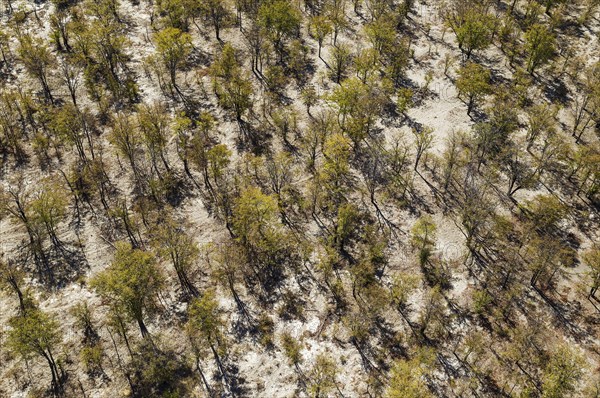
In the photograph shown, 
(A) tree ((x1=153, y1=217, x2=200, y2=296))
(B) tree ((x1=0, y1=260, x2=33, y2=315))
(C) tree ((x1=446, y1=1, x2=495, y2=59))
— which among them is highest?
(C) tree ((x1=446, y1=1, x2=495, y2=59))

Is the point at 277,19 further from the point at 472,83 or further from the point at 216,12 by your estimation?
the point at 472,83

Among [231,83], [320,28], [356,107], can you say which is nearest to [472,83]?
[356,107]

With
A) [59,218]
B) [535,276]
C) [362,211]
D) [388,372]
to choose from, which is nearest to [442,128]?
[362,211]

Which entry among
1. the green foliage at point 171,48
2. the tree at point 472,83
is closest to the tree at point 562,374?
the tree at point 472,83

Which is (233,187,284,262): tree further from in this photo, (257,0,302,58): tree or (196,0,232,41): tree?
(196,0,232,41): tree

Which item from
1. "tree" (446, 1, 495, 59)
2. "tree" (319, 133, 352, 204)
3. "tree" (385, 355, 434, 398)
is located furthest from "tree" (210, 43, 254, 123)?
"tree" (385, 355, 434, 398)

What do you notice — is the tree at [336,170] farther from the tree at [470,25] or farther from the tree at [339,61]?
the tree at [470,25]

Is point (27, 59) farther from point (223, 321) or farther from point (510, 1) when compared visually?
point (510, 1)
